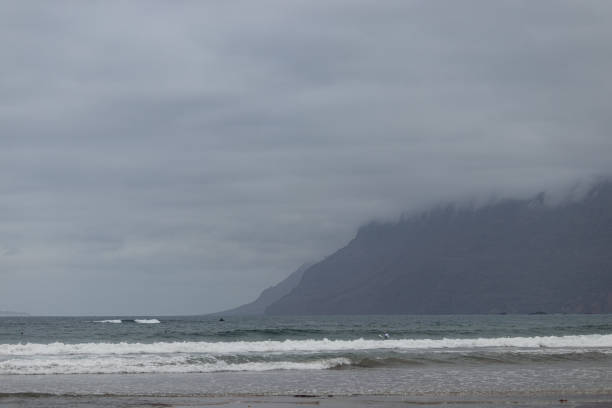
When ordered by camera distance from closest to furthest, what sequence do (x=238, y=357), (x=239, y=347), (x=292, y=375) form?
1. (x=292, y=375)
2. (x=238, y=357)
3. (x=239, y=347)

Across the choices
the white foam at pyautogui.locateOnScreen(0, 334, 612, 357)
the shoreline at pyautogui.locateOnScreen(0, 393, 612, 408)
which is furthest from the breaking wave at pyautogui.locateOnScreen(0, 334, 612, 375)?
the shoreline at pyautogui.locateOnScreen(0, 393, 612, 408)

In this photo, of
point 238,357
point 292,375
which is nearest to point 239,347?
point 238,357

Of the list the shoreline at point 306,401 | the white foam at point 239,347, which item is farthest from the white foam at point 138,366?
the shoreline at point 306,401

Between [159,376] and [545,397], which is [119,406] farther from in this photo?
[545,397]

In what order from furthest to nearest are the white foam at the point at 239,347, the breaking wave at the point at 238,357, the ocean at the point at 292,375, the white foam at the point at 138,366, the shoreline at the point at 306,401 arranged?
the white foam at the point at 239,347, the breaking wave at the point at 238,357, the white foam at the point at 138,366, the ocean at the point at 292,375, the shoreline at the point at 306,401

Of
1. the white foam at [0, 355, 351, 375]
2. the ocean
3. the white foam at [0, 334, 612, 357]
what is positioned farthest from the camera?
the white foam at [0, 334, 612, 357]

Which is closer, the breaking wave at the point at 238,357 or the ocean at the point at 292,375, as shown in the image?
the ocean at the point at 292,375

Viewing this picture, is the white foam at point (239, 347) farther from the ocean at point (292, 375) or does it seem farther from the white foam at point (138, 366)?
the white foam at point (138, 366)

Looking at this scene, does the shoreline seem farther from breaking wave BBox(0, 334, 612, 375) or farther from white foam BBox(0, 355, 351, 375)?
breaking wave BBox(0, 334, 612, 375)

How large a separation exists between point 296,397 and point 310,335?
41786mm

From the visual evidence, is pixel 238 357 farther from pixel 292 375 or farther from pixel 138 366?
pixel 292 375

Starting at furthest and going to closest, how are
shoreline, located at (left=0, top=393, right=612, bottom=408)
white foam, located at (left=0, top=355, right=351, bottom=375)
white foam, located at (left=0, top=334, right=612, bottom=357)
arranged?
white foam, located at (left=0, top=334, right=612, bottom=357) < white foam, located at (left=0, top=355, right=351, bottom=375) < shoreline, located at (left=0, top=393, right=612, bottom=408)

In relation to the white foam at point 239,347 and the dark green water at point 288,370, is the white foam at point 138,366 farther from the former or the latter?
the white foam at point 239,347

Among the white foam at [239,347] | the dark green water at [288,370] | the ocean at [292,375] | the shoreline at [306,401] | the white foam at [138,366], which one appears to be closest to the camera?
the shoreline at [306,401]
